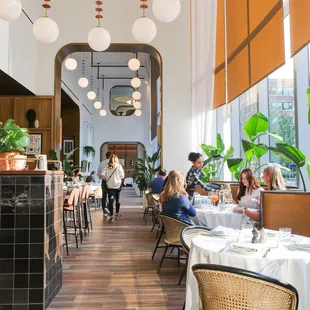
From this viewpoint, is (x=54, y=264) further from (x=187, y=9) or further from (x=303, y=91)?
(x=187, y=9)

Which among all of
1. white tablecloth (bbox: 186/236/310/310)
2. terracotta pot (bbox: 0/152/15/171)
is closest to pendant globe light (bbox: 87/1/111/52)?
terracotta pot (bbox: 0/152/15/171)

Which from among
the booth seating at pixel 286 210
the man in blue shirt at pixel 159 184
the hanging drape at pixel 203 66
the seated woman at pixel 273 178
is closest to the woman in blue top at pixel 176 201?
the seated woman at pixel 273 178

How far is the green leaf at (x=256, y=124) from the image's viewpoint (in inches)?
187

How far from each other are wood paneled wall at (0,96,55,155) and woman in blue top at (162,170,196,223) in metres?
4.59

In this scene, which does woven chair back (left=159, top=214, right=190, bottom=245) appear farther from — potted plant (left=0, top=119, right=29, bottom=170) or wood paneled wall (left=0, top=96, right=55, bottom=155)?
wood paneled wall (left=0, top=96, right=55, bottom=155)

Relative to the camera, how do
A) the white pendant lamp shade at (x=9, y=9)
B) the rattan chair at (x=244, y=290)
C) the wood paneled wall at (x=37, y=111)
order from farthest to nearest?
1. the wood paneled wall at (x=37, y=111)
2. the white pendant lamp shade at (x=9, y=9)
3. the rattan chair at (x=244, y=290)

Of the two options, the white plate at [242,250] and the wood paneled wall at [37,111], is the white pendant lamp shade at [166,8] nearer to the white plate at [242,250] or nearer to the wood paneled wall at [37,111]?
the white plate at [242,250]

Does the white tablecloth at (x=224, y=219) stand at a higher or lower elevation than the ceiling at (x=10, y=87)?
lower

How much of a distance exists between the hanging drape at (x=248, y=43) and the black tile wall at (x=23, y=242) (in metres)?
3.33

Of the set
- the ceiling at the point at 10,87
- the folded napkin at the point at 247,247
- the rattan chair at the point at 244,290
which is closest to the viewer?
the rattan chair at the point at 244,290

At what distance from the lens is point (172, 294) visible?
3.50m

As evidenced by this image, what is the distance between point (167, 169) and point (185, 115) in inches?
51.9

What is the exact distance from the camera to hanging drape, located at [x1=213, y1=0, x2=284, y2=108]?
4.52 m

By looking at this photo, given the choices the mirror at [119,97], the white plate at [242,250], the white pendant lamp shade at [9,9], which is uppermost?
the mirror at [119,97]
